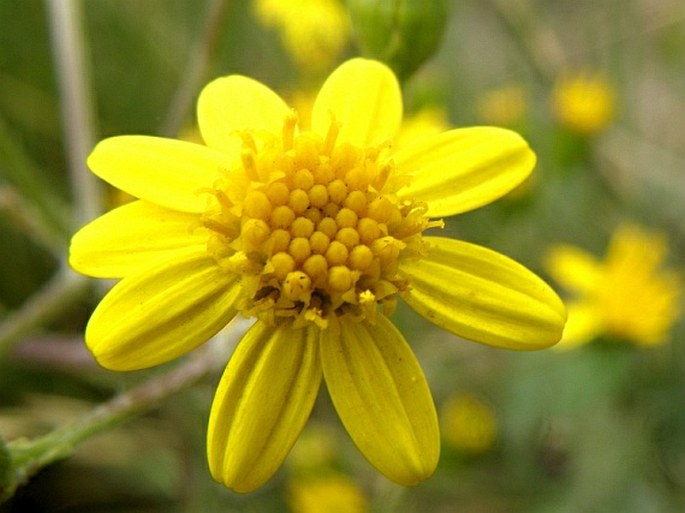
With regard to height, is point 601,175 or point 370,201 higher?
point 370,201

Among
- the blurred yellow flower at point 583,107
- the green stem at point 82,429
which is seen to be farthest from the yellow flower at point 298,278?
the blurred yellow flower at point 583,107

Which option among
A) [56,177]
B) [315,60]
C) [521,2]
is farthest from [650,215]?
[56,177]

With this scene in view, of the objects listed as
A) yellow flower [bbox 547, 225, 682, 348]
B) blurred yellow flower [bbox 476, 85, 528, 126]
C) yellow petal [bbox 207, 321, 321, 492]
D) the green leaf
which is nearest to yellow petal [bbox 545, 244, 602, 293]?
yellow flower [bbox 547, 225, 682, 348]

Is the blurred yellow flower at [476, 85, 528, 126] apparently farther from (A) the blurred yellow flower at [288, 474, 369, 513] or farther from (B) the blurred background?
(A) the blurred yellow flower at [288, 474, 369, 513]

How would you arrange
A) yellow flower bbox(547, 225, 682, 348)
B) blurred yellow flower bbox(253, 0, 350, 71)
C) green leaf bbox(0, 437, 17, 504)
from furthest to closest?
blurred yellow flower bbox(253, 0, 350, 71)
yellow flower bbox(547, 225, 682, 348)
green leaf bbox(0, 437, 17, 504)

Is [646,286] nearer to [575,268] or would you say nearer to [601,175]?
[575,268]

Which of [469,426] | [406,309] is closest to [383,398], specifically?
[469,426]
